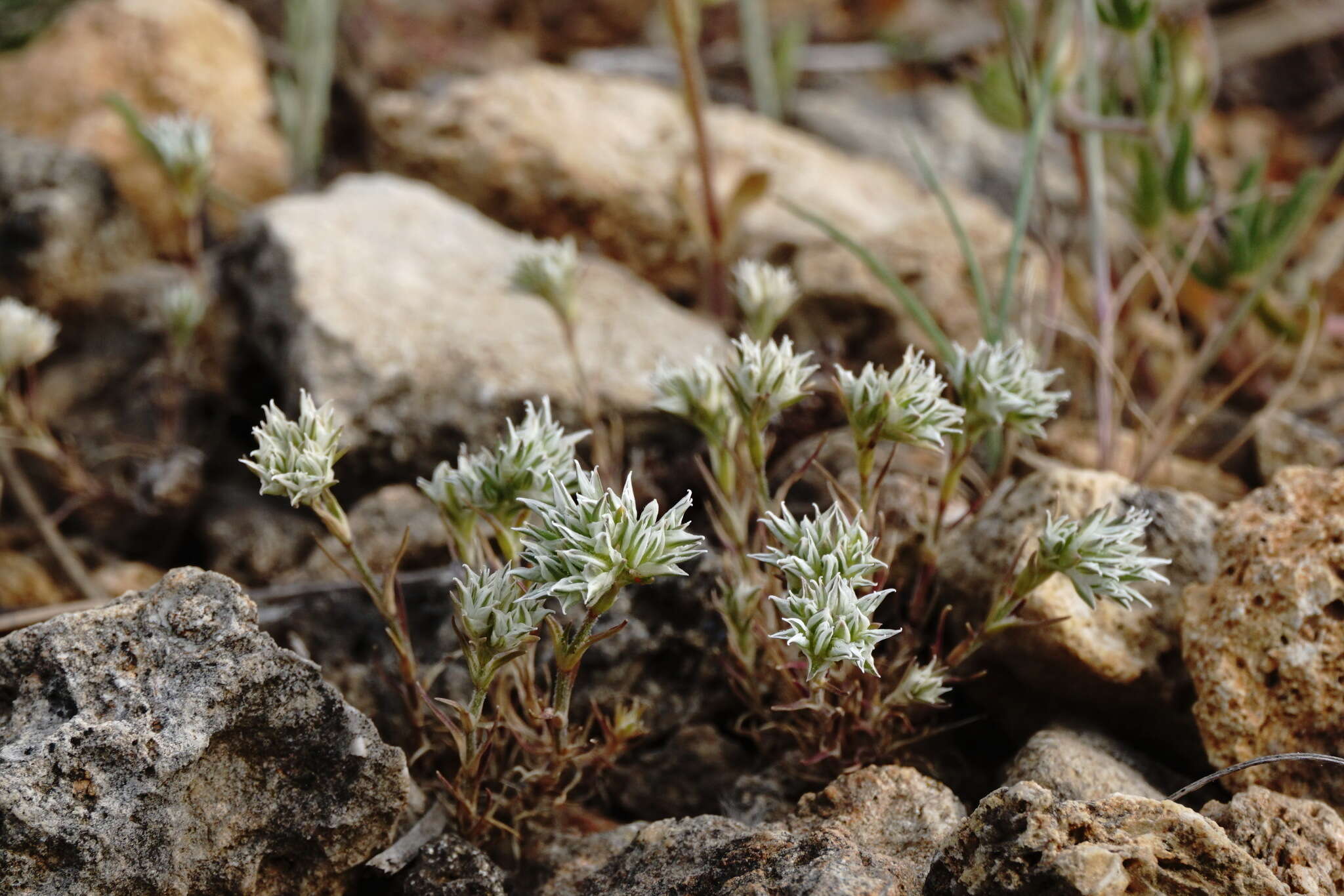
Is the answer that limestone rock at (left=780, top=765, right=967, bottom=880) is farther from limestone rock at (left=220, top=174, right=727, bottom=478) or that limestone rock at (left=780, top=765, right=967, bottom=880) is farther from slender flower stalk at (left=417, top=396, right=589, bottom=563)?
limestone rock at (left=220, top=174, right=727, bottom=478)

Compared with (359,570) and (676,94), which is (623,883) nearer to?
(359,570)

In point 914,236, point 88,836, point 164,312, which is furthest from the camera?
point 914,236

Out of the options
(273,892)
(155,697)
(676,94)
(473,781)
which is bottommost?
(273,892)

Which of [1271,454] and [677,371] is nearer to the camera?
[677,371]

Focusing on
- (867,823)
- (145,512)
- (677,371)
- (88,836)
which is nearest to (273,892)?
(88,836)

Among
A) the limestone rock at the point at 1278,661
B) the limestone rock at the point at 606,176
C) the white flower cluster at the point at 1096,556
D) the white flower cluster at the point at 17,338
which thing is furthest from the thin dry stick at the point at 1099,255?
the white flower cluster at the point at 17,338

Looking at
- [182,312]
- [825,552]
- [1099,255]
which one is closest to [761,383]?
[825,552]
